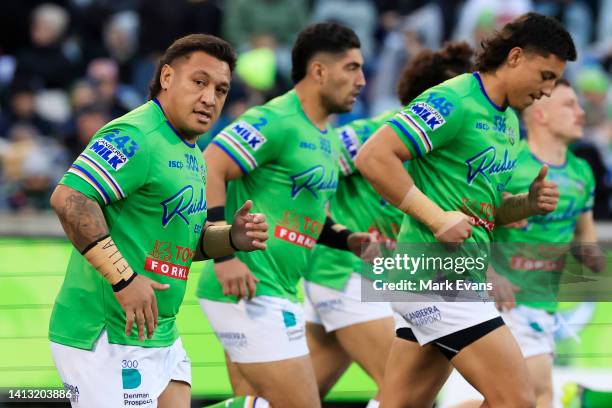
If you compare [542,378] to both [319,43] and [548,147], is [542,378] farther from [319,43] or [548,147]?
[319,43]

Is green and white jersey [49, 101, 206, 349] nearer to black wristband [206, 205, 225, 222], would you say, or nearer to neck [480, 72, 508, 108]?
black wristband [206, 205, 225, 222]

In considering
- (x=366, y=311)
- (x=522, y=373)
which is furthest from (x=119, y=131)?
(x=366, y=311)

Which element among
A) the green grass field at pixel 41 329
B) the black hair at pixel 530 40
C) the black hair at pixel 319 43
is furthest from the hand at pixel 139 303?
the green grass field at pixel 41 329

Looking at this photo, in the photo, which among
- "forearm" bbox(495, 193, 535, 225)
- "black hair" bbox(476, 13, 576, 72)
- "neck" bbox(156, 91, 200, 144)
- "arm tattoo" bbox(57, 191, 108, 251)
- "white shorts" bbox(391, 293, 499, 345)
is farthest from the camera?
"forearm" bbox(495, 193, 535, 225)

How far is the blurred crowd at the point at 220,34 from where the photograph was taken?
13.2 meters

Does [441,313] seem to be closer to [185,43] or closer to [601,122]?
[185,43]

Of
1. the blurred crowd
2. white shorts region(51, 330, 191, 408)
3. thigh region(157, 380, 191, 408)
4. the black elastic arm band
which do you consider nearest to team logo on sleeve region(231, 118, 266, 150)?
the black elastic arm band

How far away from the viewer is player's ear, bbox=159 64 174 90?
5.40 metres

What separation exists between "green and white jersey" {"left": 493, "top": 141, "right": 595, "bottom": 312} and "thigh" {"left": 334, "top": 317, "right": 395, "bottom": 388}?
85cm

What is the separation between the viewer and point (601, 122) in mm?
13625

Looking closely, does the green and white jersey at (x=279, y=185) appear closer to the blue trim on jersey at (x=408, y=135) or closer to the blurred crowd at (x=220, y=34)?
the blue trim on jersey at (x=408, y=135)

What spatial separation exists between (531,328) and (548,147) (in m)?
1.21

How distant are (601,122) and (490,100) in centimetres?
811

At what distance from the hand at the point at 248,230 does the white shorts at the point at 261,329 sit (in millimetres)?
1097
